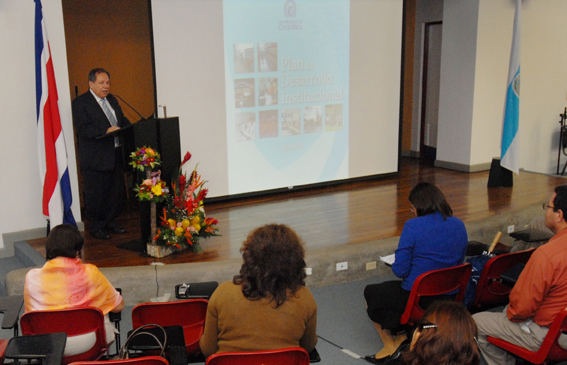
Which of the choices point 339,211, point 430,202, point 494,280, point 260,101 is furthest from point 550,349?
point 260,101

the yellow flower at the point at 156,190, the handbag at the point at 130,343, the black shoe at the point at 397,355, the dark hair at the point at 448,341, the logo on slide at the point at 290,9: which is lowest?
the black shoe at the point at 397,355

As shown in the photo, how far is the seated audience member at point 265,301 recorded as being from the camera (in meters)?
2.09

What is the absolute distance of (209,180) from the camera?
6281 mm

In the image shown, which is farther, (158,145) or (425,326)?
(158,145)

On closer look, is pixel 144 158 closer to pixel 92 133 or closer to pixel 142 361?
pixel 92 133

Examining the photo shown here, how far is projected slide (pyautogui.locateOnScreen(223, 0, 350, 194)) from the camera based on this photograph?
6.25 m

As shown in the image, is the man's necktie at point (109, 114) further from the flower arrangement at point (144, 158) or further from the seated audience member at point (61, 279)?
the seated audience member at point (61, 279)

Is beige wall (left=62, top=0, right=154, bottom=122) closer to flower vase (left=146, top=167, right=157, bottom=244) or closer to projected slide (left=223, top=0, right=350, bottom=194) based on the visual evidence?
projected slide (left=223, top=0, right=350, bottom=194)

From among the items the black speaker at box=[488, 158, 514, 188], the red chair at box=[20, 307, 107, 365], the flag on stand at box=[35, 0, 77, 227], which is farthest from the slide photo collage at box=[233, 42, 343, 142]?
the red chair at box=[20, 307, 107, 365]

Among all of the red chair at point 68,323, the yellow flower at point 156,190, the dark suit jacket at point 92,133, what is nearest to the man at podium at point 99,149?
the dark suit jacket at point 92,133

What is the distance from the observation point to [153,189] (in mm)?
4352

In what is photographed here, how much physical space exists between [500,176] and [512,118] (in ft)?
2.56

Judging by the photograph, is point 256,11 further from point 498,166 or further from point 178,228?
point 498,166

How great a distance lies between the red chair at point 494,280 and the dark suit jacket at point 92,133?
3.47 meters
